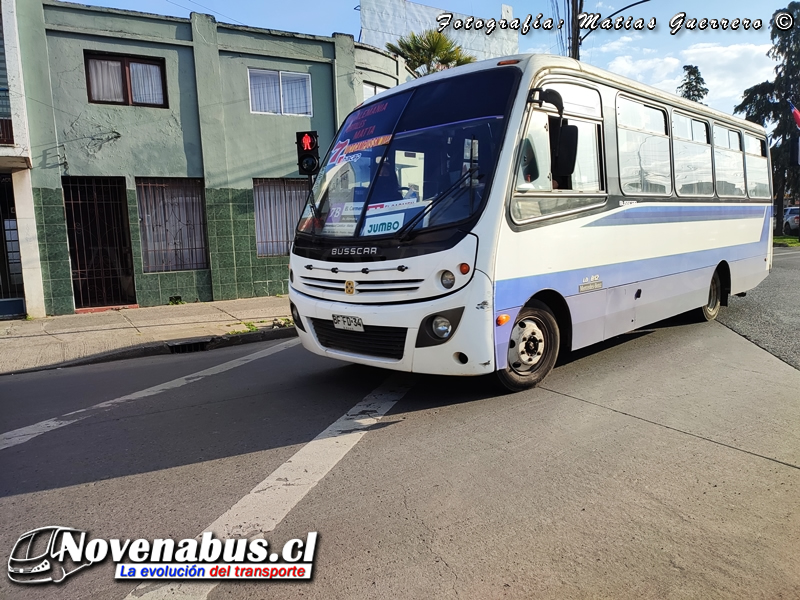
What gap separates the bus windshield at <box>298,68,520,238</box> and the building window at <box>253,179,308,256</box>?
9.05 metres

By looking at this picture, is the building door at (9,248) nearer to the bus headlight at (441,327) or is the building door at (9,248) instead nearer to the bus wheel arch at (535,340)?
the bus headlight at (441,327)

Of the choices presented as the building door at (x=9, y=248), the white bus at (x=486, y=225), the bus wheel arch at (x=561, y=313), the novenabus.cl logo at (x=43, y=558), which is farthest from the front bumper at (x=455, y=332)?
the building door at (x=9, y=248)

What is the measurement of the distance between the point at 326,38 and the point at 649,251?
36.3 ft

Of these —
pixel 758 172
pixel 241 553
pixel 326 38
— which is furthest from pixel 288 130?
pixel 241 553

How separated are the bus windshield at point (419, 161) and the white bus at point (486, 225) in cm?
1

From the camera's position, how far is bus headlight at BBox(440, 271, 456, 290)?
469 centimetres

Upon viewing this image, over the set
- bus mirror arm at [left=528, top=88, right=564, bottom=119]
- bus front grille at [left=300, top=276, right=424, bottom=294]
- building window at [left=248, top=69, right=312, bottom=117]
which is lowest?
bus front grille at [left=300, top=276, right=424, bottom=294]

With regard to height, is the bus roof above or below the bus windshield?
above

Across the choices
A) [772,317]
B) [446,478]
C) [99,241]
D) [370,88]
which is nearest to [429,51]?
Answer: [370,88]

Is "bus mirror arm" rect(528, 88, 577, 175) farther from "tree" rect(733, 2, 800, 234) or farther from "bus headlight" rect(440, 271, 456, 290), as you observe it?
"tree" rect(733, 2, 800, 234)

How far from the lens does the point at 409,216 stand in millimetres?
4961

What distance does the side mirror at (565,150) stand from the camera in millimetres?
5238

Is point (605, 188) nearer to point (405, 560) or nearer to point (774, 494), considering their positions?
point (774, 494)

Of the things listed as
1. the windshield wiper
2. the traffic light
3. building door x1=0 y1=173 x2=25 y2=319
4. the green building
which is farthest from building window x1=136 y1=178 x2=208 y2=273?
the windshield wiper
